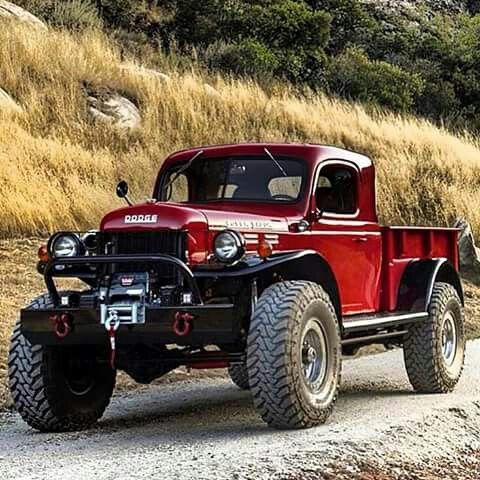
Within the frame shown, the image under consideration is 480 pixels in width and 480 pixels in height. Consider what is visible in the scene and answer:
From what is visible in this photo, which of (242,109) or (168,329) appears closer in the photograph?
(168,329)

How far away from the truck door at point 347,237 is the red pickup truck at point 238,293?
0.06 feet

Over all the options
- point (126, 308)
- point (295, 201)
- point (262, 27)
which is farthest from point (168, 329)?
point (262, 27)

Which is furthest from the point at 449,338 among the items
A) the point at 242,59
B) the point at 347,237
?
the point at 242,59

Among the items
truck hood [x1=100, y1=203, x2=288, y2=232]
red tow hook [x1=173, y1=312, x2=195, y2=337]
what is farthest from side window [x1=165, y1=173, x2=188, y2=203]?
red tow hook [x1=173, y1=312, x2=195, y2=337]

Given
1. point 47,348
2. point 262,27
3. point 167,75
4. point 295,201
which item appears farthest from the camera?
point 262,27

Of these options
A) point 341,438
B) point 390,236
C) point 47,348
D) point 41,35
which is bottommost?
point 341,438

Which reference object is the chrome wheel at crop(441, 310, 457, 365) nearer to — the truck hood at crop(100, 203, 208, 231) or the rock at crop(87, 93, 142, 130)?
the truck hood at crop(100, 203, 208, 231)

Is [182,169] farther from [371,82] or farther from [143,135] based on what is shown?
[371,82]

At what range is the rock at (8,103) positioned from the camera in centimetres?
1750

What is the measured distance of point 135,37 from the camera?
2588 centimetres

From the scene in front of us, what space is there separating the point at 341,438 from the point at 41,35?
16.3 metres

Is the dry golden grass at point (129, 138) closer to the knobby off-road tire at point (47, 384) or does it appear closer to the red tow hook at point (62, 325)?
the knobby off-road tire at point (47, 384)

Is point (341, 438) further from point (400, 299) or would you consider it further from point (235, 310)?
point (400, 299)

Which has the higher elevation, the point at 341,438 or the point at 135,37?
the point at 135,37
